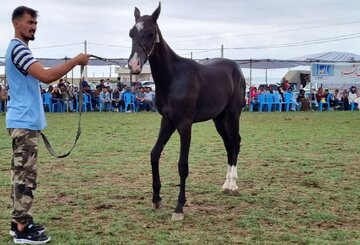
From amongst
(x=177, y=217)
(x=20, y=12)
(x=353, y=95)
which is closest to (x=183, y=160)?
(x=177, y=217)

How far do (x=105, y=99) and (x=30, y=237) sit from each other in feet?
76.2

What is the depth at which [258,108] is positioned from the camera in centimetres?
2884

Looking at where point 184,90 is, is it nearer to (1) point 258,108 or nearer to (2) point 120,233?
(2) point 120,233

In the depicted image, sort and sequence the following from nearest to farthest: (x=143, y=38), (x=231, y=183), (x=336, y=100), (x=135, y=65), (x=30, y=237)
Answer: (x=30, y=237), (x=135, y=65), (x=143, y=38), (x=231, y=183), (x=336, y=100)

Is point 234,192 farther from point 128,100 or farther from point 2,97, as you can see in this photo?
point 2,97

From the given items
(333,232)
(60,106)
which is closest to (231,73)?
(333,232)

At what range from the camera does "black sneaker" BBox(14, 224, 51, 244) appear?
4785mm

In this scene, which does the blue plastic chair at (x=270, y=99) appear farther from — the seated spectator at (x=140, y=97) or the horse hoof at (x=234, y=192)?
the horse hoof at (x=234, y=192)

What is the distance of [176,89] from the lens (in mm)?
6043

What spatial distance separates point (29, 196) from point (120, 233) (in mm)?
1009

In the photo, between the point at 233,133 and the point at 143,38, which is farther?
the point at 233,133

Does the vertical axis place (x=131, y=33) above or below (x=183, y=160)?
above

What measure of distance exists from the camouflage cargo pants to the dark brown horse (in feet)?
4.45

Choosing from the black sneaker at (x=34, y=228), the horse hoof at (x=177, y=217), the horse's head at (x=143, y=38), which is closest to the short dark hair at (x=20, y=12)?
the horse's head at (x=143, y=38)
